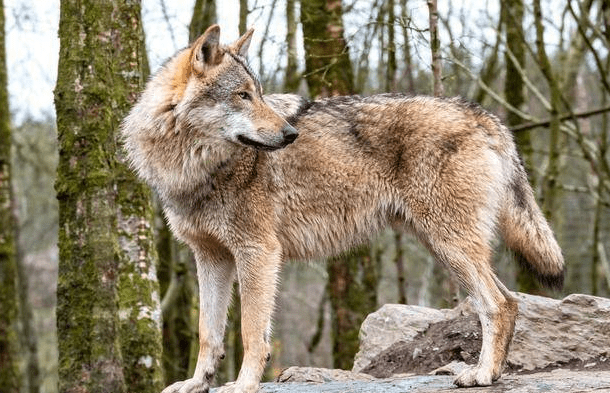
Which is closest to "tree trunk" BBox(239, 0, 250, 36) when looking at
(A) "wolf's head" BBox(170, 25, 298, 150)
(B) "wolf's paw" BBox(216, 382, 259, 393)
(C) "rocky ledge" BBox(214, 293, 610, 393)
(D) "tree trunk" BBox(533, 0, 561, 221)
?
(D) "tree trunk" BBox(533, 0, 561, 221)

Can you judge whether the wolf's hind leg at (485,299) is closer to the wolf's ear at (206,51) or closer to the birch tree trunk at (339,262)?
the wolf's ear at (206,51)

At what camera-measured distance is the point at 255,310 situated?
5.12 metres

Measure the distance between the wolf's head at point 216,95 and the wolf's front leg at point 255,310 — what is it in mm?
733

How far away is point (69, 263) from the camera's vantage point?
5449mm

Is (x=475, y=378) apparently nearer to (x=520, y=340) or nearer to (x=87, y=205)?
(x=520, y=340)

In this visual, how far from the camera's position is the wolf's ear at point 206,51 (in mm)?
5125

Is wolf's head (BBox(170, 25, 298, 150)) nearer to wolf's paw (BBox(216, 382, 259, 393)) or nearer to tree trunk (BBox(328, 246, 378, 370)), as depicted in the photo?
wolf's paw (BBox(216, 382, 259, 393))

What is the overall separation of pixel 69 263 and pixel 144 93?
1.21 m

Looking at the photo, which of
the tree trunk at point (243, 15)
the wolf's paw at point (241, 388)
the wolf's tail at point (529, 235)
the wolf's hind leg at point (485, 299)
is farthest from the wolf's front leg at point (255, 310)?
the tree trunk at point (243, 15)

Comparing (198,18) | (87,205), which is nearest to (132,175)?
(87,205)

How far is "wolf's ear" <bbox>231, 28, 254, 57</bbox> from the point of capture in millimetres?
5406

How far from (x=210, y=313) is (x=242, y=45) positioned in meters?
1.77

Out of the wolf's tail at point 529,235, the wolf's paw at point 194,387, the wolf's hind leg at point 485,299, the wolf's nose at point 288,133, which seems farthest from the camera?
the wolf's tail at point 529,235

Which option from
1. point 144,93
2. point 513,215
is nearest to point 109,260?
point 144,93
